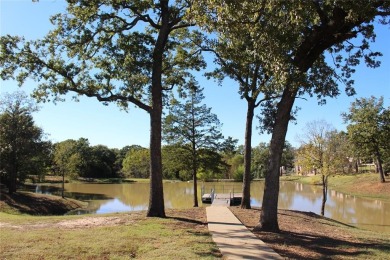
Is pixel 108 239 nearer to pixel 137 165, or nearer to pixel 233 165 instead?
pixel 233 165

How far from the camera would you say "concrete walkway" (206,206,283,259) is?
8.31 m

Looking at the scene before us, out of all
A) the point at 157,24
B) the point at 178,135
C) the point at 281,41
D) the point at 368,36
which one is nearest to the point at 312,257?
the point at 281,41

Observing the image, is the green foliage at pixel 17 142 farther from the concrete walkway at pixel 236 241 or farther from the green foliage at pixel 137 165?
the green foliage at pixel 137 165

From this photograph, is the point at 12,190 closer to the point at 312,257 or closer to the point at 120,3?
the point at 120,3

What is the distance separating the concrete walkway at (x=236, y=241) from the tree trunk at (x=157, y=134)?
2100 millimetres

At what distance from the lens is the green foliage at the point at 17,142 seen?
27.4 meters

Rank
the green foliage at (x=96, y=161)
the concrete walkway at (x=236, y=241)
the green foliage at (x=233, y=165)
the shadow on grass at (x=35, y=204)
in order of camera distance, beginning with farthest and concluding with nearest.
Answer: the green foliage at (x=96, y=161) → the green foliage at (x=233, y=165) → the shadow on grass at (x=35, y=204) → the concrete walkway at (x=236, y=241)

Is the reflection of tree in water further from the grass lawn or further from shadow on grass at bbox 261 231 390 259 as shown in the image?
the grass lawn

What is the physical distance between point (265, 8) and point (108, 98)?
822 centimetres

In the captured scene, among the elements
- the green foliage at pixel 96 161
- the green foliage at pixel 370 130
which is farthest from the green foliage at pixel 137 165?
the green foliage at pixel 370 130

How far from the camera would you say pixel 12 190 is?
28.4 m

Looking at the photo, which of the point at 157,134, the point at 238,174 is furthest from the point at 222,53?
the point at 238,174

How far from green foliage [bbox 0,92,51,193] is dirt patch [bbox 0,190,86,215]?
1405 mm

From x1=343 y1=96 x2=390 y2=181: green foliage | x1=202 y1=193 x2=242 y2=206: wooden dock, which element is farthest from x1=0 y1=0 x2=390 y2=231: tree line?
x1=343 y1=96 x2=390 y2=181: green foliage
